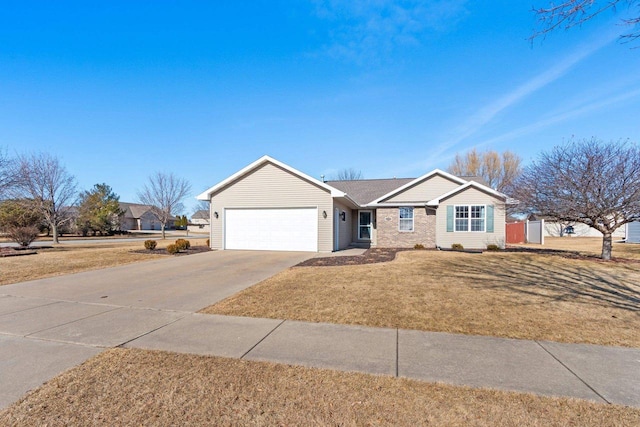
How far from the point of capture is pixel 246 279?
8398 millimetres

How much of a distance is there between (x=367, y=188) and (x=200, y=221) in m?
58.1

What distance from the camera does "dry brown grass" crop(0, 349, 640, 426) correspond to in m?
2.40

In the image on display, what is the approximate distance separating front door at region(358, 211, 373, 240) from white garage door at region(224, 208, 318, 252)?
20.0 ft

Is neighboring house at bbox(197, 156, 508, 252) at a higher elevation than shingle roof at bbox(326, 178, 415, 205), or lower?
lower

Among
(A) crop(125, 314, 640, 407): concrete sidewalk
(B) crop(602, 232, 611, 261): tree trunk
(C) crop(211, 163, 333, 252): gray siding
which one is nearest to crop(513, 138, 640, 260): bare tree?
(B) crop(602, 232, 611, 261): tree trunk

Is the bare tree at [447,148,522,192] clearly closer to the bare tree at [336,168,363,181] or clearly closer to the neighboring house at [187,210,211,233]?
the bare tree at [336,168,363,181]

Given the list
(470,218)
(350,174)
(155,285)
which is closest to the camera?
(155,285)

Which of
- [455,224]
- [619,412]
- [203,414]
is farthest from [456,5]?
[455,224]

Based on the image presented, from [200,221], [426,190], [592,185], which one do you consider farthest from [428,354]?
[200,221]

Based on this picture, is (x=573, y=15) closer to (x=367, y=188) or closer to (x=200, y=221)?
(x=367, y=188)

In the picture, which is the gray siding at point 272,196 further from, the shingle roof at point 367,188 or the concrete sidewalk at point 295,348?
the concrete sidewalk at point 295,348

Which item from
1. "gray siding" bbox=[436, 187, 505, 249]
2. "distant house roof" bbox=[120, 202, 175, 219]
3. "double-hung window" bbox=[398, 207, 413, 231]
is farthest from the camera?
"distant house roof" bbox=[120, 202, 175, 219]

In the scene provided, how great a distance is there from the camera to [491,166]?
38.7m

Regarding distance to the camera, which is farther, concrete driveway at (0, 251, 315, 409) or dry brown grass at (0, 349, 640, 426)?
concrete driveway at (0, 251, 315, 409)
